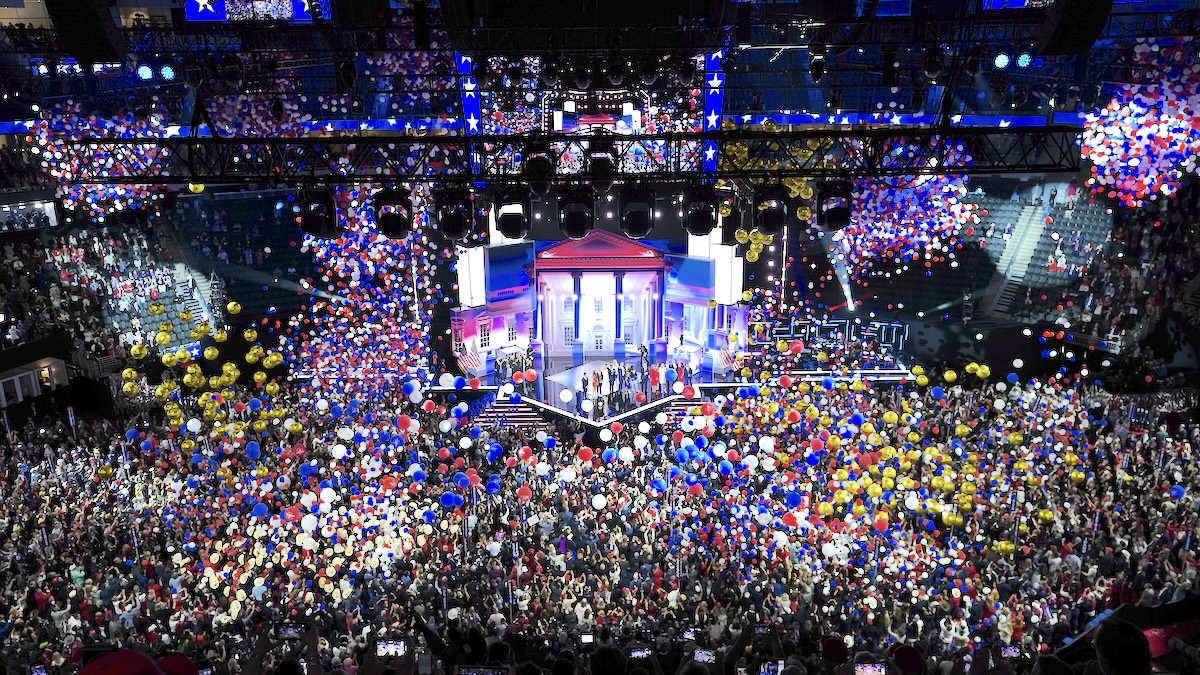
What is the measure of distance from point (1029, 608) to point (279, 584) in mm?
7085

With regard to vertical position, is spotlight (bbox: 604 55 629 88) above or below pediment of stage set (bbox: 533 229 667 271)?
above

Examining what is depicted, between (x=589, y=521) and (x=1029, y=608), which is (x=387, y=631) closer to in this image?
(x=589, y=521)

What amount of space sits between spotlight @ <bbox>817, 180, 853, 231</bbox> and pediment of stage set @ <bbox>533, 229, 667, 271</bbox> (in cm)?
737

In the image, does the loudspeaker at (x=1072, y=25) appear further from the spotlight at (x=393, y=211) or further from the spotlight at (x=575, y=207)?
the spotlight at (x=393, y=211)

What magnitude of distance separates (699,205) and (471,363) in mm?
7742

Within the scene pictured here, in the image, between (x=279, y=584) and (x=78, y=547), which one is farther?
(x=78, y=547)

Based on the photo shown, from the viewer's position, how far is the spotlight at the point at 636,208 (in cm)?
733

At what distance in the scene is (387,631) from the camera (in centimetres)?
Answer: 754

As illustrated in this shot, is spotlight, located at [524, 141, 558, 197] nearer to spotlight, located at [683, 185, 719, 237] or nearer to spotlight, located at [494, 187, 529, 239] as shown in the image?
spotlight, located at [494, 187, 529, 239]

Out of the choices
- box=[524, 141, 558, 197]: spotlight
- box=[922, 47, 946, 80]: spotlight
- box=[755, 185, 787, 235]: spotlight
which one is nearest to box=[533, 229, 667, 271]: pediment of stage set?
box=[922, 47, 946, 80]: spotlight

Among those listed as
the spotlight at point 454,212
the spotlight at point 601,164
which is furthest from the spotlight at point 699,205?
the spotlight at point 454,212

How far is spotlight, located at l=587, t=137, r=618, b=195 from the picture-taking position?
23.9ft

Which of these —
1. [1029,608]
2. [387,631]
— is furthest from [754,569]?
[387,631]

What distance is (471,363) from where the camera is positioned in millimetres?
14359
